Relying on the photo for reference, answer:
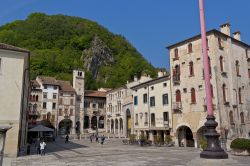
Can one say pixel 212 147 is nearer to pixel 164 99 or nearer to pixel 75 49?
pixel 164 99

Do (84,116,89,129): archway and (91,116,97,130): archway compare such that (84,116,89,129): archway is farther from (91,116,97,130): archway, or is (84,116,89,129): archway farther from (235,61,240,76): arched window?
(235,61,240,76): arched window

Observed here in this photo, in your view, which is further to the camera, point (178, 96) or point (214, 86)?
point (178, 96)

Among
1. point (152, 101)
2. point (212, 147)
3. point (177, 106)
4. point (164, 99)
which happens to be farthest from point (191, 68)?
point (212, 147)

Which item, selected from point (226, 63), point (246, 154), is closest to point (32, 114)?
point (226, 63)

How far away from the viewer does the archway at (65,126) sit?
77100 mm

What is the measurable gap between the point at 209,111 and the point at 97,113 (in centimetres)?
7526

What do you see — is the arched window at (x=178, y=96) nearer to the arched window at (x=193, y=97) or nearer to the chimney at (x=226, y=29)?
the arched window at (x=193, y=97)

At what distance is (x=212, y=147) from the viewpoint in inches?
414

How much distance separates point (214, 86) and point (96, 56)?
94173 millimetres

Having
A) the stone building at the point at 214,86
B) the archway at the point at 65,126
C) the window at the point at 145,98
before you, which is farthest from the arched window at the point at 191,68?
the archway at the point at 65,126

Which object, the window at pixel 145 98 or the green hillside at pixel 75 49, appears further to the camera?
the green hillside at pixel 75 49

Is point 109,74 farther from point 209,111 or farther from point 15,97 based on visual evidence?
point 209,111

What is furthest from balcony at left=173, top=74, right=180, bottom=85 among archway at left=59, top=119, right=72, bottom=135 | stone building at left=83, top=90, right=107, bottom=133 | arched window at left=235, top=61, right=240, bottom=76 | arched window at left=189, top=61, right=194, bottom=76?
stone building at left=83, top=90, right=107, bottom=133

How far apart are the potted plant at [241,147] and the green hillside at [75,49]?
76.1 meters
